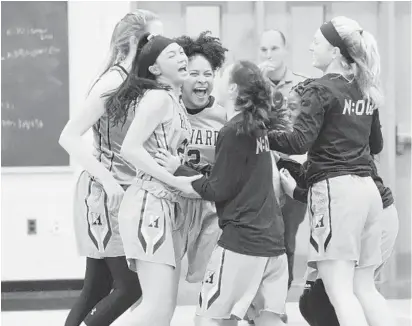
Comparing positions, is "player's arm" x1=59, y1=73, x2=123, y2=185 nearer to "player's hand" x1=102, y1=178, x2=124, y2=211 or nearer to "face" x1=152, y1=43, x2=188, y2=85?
"player's hand" x1=102, y1=178, x2=124, y2=211

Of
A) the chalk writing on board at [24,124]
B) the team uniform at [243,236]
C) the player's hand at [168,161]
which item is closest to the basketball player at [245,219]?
the team uniform at [243,236]

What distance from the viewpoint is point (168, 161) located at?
2814 mm

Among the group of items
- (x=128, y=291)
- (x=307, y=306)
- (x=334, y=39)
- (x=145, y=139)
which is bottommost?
(x=307, y=306)

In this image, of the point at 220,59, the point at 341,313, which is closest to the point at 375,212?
the point at 341,313

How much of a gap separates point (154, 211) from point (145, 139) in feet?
0.87

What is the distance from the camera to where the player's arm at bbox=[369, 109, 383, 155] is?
10.0 feet

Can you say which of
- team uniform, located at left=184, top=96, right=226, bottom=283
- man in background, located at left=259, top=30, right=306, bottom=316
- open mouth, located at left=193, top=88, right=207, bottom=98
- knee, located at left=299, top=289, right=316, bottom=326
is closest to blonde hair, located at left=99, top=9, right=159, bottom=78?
open mouth, located at left=193, top=88, right=207, bottom=98

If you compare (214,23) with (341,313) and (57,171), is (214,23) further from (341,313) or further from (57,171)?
(341,313)

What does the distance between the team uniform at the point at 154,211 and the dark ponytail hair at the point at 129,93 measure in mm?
109

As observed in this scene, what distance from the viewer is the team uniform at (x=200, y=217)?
3098 mm

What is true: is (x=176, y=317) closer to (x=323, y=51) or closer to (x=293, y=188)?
(x=293, y=188)

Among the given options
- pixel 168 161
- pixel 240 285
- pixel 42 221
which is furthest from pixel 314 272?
pixel 42 221

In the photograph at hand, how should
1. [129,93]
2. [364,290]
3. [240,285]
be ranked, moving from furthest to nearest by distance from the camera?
[364,290] < [129,93] < [240,285]

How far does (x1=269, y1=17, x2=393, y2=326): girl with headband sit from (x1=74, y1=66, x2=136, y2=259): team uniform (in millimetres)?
656
